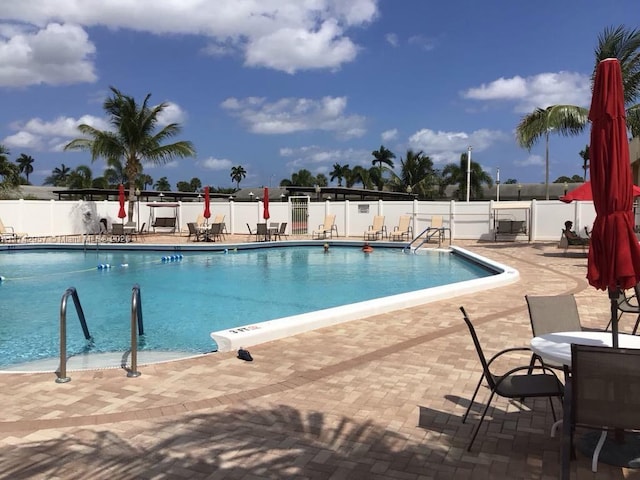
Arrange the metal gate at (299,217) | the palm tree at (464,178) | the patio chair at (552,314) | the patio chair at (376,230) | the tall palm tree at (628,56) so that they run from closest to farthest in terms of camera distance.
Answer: the patio chair at (552,314)
the tall palm tree at (628,56)
the patio chair at (376,230)
the metal gate at (299,217)
the palm tree at (464,178)

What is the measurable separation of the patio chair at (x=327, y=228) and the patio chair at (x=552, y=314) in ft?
60.4

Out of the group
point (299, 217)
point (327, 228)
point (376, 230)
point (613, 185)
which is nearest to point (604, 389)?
point (613, 185)

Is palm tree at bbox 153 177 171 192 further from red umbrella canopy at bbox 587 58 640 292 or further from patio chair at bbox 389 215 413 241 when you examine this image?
red umbrella canopy at bbox 587 58 640 292

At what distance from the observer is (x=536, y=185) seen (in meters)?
51.3

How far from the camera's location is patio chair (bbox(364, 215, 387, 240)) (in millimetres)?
22531

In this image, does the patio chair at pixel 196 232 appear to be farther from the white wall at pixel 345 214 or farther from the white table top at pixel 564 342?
the white table top at pixel 564 342

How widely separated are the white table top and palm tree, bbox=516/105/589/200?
1471 cm

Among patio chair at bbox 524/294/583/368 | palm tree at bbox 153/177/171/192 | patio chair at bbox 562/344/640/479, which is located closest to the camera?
patio chair at bbox 562/344/640/479

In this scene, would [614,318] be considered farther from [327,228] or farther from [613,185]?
[327,228]

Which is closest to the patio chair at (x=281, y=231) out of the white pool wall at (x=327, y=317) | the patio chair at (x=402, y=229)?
the patio chair at (x=402, y=229)

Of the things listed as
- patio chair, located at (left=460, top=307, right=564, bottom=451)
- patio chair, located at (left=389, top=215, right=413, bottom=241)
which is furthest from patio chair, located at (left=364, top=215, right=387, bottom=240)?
patio chair, located at (left=460, top=307, right=564, bottom=451)

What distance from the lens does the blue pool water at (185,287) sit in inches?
304

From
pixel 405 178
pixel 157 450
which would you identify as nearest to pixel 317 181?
pixel 405 178

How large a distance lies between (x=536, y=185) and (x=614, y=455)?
173 ft
